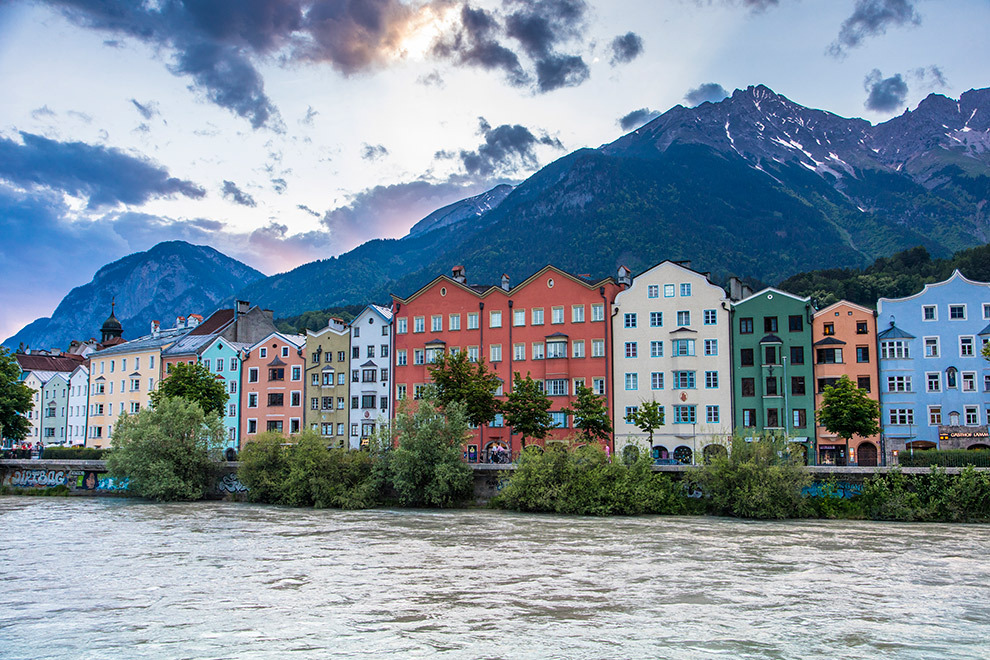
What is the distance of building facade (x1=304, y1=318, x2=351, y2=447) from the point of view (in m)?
84.1

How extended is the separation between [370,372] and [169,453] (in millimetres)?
24940

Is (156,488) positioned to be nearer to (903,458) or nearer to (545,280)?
(545,280)

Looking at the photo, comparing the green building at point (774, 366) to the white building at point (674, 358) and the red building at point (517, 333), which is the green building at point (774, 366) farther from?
the red building at point (517, 333)

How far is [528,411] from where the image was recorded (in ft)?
208

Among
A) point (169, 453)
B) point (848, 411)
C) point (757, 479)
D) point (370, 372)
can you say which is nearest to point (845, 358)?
point (848, 411)

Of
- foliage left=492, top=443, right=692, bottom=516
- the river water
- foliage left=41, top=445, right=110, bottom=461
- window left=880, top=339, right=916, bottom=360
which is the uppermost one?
window left=880, top=339, right=916, bottom=360

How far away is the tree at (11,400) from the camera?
81.8m

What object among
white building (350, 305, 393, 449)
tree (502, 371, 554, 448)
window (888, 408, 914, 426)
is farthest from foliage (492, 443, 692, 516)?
white building (350, 305, 393, 449)

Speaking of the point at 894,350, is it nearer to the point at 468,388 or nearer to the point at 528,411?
the point at 528,411

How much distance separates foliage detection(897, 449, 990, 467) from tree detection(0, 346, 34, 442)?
76.9 m

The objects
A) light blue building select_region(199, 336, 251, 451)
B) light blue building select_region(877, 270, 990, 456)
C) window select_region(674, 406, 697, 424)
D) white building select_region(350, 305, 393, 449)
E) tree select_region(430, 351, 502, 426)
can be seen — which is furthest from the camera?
light blue building select_region(199, 336, 251, 451)

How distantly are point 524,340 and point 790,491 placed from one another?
32.5m

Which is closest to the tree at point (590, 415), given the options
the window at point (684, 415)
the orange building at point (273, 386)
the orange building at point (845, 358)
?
the window at point (684, 415)

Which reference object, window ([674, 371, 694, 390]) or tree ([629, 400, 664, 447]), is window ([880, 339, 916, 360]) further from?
tree ([629, 400, 664, 447])
